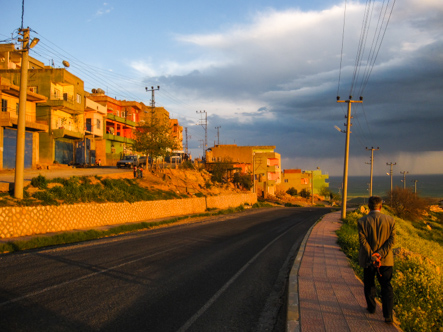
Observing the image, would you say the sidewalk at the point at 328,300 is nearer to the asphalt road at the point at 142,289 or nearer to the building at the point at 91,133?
the asphalt road at the point at 142,289

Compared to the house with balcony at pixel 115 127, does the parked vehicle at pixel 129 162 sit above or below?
below

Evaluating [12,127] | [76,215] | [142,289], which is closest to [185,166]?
[12,127]

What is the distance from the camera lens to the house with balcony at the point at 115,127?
178ft

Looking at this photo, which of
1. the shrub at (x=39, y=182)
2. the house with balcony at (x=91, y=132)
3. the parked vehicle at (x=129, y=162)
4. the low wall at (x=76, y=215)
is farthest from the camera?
the house with balcony at (x=91, y=132)

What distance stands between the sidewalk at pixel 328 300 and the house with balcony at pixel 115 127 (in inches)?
1723

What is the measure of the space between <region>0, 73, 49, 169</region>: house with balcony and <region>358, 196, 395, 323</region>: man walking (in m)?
31.3

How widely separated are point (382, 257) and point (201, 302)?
11.3 feet

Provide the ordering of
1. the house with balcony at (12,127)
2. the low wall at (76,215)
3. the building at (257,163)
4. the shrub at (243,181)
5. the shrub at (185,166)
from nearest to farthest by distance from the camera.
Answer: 1. the low wall at (76,215)
2. the house with balcony at (12,127)
3. the shrub at (185,166)
4. the shrub at (243,181)
5. the building at (257,163)

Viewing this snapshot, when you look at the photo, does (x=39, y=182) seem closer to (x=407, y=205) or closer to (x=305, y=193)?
(x=407, y=205)

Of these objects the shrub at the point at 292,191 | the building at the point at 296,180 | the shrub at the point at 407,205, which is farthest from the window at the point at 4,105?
the building at the point at 296,180

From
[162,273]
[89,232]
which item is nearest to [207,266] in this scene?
[162,273]

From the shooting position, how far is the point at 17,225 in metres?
15.6

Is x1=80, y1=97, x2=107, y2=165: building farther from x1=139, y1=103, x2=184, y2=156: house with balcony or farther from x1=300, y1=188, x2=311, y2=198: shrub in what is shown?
x1=300, y1=188, x2=311, y2=198: shrub

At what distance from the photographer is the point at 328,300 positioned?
21.6 ft
